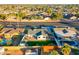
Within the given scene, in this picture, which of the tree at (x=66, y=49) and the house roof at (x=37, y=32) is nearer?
the tree at (x=66, y=49)

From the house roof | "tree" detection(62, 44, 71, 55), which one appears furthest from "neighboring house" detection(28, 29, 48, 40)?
"tree" detection(62, 44, 71, 55)

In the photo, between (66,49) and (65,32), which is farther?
(65,32)

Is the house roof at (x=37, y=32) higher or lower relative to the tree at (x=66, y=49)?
higher

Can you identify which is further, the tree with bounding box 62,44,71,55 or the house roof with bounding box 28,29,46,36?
the house roof with bounding box 28,29,46,36

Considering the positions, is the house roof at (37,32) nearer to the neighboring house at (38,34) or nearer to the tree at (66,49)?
the neighboring house at (38,34)

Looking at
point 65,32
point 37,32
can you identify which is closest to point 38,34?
point 37,32

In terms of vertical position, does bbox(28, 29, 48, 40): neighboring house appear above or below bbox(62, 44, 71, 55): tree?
above

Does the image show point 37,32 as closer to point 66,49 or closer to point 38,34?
point 38,34

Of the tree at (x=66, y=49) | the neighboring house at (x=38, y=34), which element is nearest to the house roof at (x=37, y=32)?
the neighboring house at (x=38, y=34)

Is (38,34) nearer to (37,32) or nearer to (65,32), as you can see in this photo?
(37,32)

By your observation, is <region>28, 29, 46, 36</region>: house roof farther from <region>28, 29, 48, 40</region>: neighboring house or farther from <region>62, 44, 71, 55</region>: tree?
<region>62, 44, 71, 55</region>: tree
